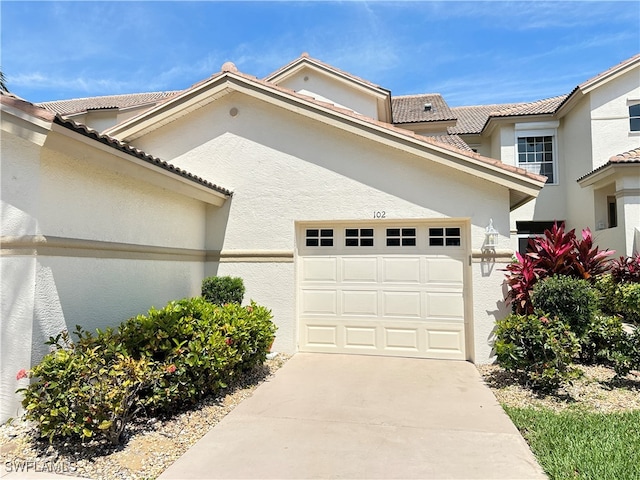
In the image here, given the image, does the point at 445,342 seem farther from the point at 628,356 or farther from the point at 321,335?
the point at 628,356

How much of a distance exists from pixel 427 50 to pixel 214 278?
6.97 m

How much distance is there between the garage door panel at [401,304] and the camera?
805 cm

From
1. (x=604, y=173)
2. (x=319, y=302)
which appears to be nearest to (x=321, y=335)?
(x=319, y=302)

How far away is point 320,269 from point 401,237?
1.93 metres

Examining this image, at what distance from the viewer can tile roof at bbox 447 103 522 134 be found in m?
19.2

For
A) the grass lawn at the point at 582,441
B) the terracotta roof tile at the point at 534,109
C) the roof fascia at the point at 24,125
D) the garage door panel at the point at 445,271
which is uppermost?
the terracotta roof tile at the point at 534,109

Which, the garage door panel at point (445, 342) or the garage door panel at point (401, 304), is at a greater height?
the garage door panel at point (401, 304)

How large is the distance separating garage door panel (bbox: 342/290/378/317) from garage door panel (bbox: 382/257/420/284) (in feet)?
1.52

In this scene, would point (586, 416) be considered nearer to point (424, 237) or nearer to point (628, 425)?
point (628, 425)

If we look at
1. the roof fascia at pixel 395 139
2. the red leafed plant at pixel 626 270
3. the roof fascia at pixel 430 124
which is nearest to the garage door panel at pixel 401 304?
the roof fascia at pixel 395 139

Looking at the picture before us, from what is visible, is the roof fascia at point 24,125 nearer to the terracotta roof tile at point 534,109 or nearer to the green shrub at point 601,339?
the green shrub at point 601,339

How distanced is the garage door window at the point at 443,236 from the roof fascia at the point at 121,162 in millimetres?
4787

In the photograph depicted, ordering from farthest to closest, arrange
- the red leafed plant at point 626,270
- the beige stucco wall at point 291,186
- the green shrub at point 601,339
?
the red leafed plant at point 626,270 < the beige stucco wall at point 291,186 < the green shrub at point 601,339

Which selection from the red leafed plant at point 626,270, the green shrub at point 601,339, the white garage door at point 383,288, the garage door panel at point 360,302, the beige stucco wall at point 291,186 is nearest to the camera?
the green shrub at point 601,339
